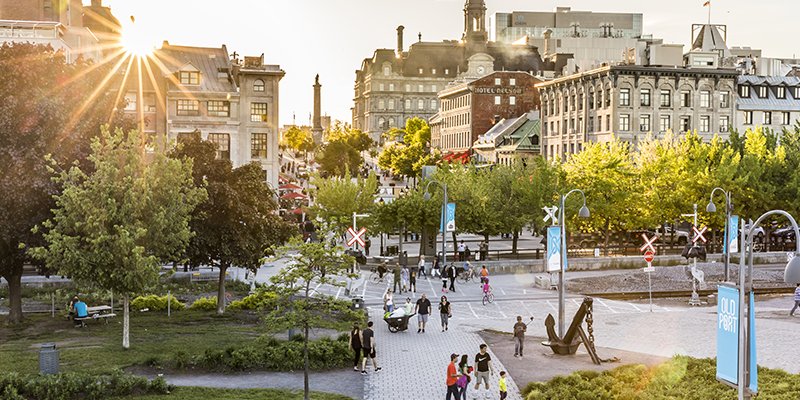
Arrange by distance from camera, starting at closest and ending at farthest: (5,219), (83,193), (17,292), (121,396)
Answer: (121,396) < (83,193) < (5,219) < (17,292)

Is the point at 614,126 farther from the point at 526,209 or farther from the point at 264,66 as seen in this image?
the point at 264,66

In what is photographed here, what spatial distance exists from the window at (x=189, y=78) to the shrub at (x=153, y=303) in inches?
1566

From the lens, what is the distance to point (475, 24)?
646 ft

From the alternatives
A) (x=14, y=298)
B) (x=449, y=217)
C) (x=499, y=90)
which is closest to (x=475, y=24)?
(x=499, y=90)

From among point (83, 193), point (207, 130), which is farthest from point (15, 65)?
point (207, 130)

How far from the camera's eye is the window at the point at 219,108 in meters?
71.6

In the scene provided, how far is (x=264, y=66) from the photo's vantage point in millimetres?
72500

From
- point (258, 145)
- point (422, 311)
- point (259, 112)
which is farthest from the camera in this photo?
point (259, 112)

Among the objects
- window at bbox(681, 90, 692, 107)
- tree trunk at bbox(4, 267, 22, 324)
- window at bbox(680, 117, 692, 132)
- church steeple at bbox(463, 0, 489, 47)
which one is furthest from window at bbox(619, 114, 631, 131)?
church steeple at bbox(463, 0, 489, 47)

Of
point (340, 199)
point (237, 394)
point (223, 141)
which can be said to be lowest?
point (237, 394)

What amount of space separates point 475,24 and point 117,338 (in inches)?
7030

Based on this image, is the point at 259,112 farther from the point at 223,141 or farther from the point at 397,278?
the point at 397,278

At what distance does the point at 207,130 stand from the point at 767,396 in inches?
2336

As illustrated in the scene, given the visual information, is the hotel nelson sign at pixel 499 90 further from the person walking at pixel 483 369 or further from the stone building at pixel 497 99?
the person walking at pixel 483 369
